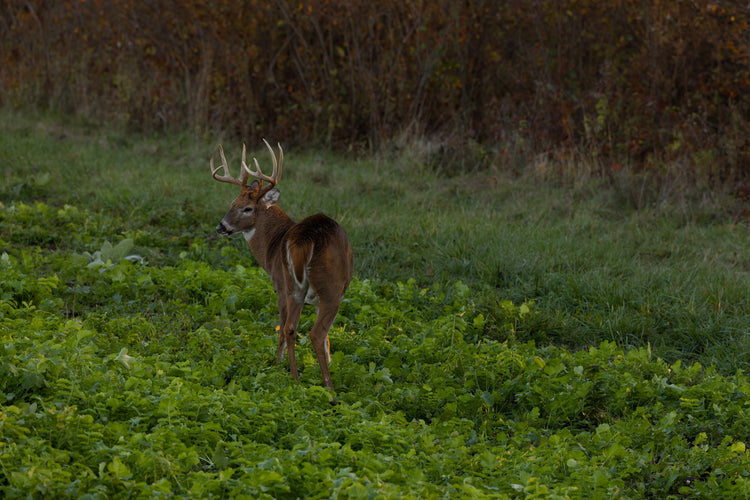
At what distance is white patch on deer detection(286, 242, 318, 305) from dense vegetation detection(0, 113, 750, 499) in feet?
1.52

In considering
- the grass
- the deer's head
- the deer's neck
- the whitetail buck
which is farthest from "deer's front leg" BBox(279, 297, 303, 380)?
the grass

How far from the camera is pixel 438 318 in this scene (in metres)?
6.68

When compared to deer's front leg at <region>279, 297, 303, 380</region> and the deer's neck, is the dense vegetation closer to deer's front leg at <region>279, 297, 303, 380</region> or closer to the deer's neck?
deer's front leg at <region>279, 297, 303, 380</region>

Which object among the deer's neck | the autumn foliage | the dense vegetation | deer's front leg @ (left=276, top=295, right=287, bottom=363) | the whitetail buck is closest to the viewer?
the dense vegetation

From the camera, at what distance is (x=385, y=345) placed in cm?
596

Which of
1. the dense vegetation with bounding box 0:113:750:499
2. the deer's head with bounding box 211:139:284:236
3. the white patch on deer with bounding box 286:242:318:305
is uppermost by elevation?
the deer's head with bounding box 211:139:284:236

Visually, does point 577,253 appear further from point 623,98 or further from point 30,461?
point 30,461

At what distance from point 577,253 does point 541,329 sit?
5.48ft

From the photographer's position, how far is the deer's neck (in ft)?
20.0

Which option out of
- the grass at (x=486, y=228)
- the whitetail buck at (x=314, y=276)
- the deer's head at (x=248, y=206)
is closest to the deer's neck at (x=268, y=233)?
the deer's head at (x=248, y=206)

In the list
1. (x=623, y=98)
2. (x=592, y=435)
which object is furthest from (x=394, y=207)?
(x=592, y=435)

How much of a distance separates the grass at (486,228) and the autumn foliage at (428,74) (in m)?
0.95

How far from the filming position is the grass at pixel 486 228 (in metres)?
6.74

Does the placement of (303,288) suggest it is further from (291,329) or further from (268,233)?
(268,233)
